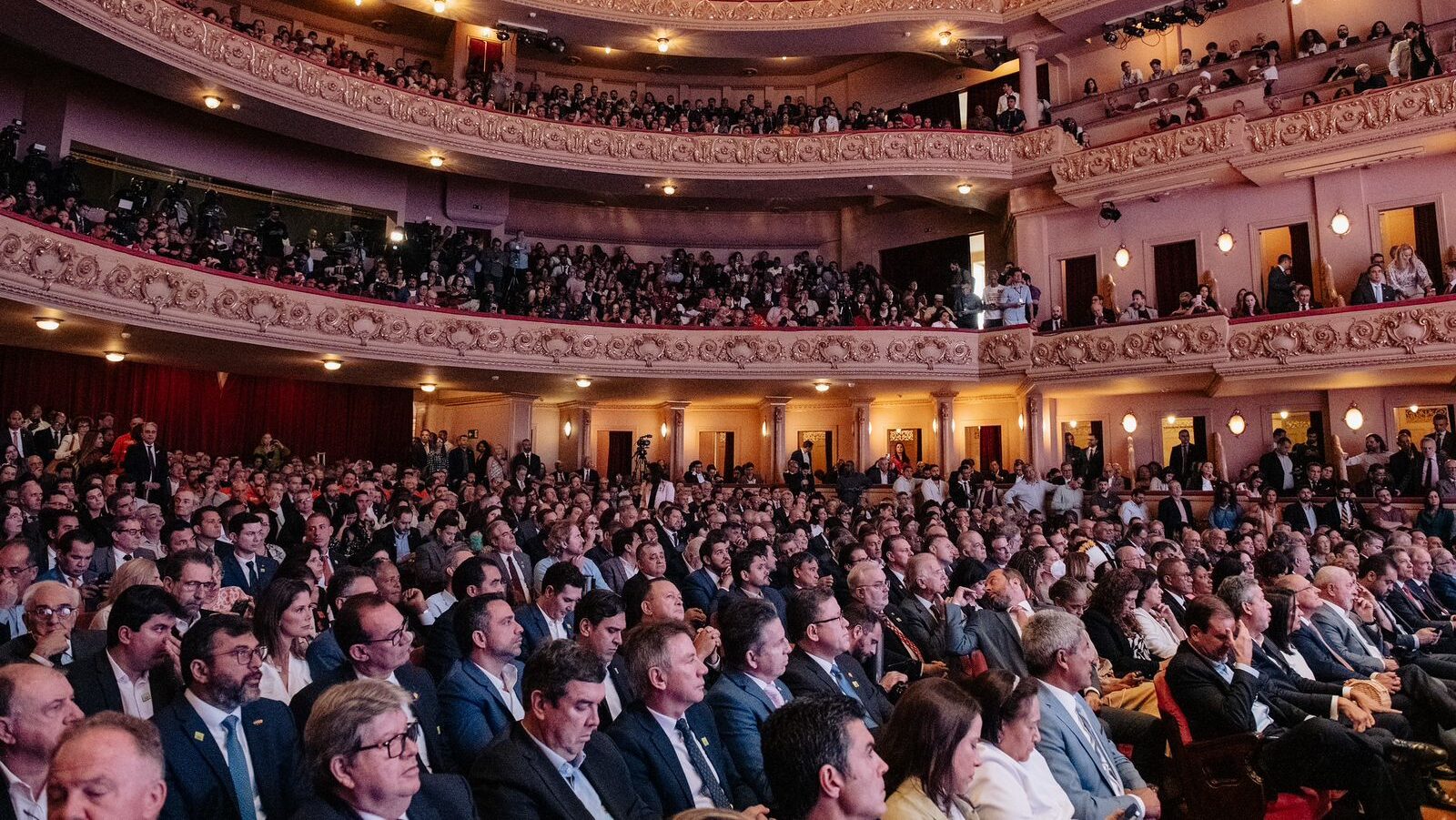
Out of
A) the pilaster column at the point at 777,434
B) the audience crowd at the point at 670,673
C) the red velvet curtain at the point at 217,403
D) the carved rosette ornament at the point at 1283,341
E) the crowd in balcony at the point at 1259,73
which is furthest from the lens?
the pilaster column at the point at 777,434

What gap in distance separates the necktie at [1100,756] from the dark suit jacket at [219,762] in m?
2.44

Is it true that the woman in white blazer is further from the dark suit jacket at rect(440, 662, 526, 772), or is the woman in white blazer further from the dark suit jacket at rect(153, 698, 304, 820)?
the dark suit jacket at rect(153, 698, 304, 820)

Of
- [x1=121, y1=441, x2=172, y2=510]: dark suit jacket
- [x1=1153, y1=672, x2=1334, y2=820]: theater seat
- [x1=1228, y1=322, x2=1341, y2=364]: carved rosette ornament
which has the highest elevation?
[x1=1228, y1=322, x2=1341, y2=364]: carved rosette ornament

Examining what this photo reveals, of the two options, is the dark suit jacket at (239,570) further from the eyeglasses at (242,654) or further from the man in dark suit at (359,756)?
the man in dark suit at (359,756)

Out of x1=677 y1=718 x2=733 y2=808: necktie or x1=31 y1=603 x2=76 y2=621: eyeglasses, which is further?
x1=31 y1=603 x2=76 y2=621: eyeglasses

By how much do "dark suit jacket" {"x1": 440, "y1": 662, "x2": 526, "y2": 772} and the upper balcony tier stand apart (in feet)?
27.1

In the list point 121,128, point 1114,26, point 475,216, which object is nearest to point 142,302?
point 121,128

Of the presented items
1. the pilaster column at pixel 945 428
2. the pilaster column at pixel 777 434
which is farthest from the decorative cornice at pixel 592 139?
the pilaster column at pixel 777 434

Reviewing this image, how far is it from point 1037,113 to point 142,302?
1293cm

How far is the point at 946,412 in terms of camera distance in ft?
49.9

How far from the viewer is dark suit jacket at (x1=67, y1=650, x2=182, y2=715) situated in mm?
2835

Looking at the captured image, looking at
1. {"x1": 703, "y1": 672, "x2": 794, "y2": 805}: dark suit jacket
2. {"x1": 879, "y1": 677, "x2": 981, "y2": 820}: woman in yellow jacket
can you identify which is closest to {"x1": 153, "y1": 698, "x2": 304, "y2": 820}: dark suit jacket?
{"x1": 703, "y1": 672, "x2": 794, "y2": 805}: dark suit jacket

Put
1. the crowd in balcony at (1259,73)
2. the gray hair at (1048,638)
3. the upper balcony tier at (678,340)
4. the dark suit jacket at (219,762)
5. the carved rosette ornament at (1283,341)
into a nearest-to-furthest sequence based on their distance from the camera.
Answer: the dark suit jacket at (219,762)
the gray hair at (1048,638)
the upper balcony tier at (678,340)
the carved rosette ornament at (1283,341)
the crowd in balcony at (1259,73)

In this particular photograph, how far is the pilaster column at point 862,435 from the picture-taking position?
16.5 meters
